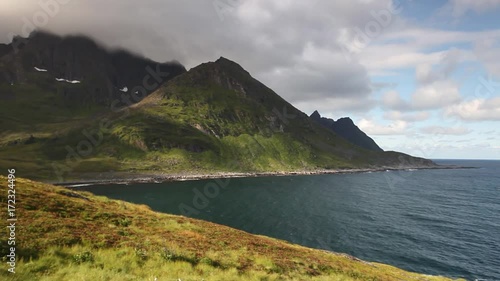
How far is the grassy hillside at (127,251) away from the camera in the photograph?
14906 millimetres

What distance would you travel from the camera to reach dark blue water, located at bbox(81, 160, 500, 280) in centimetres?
6920

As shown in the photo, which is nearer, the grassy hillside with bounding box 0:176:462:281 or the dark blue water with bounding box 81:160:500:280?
the grassy hillside with bounding box 0:176:462:281

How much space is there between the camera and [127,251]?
1791 centimetres

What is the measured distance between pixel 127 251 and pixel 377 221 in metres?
106

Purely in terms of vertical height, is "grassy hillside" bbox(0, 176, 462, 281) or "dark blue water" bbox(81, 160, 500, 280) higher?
"grassy hillside" bbox(0, 176, 462, 281)

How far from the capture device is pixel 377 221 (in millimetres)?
104500

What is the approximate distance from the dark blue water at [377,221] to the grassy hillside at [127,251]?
53.9 metres

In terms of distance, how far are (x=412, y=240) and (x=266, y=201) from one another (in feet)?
230

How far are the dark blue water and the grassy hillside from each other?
53.9 m

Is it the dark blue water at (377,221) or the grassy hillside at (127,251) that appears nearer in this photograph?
the grassy hillside at (127,251)

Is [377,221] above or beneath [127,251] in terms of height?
beneath

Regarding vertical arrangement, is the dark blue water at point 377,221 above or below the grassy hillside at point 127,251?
below

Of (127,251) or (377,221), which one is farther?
(377,221)

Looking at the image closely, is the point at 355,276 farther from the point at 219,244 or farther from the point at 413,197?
the point at 413,197
